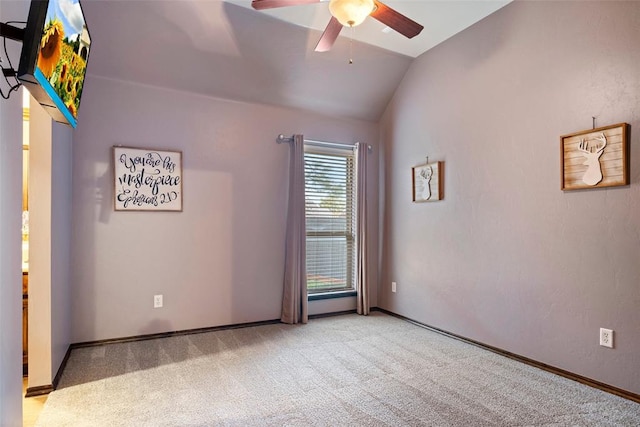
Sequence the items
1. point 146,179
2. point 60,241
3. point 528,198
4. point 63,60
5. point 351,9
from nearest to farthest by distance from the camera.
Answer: point 63,60 < point 351,9 < point 60,241 < point 528,198 < point 146,179

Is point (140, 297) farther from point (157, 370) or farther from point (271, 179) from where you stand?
point (271, 179)

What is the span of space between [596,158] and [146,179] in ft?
11.9

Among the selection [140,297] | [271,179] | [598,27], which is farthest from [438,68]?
[140,297]

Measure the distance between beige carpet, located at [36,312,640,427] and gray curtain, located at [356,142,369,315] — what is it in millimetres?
920

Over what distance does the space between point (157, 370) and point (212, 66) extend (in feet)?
8.90

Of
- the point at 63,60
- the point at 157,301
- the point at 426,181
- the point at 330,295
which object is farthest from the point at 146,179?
the point at 426,181

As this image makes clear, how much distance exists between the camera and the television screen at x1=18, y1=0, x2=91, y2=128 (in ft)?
3.85

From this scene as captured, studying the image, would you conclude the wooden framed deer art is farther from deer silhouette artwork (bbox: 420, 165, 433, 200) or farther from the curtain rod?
the curtain rod

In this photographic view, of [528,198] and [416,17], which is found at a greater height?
[416,17]

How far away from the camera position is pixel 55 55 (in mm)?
1421

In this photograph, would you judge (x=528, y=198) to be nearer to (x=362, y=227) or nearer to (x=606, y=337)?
(x=606, y=337)

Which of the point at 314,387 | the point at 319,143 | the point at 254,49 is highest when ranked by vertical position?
the point at 254,49

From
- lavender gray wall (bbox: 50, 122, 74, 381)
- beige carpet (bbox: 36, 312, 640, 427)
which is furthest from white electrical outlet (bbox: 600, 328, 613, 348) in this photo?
lavender gray wall (bbox: 50, 122, 74, 381)

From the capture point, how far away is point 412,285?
410cm
